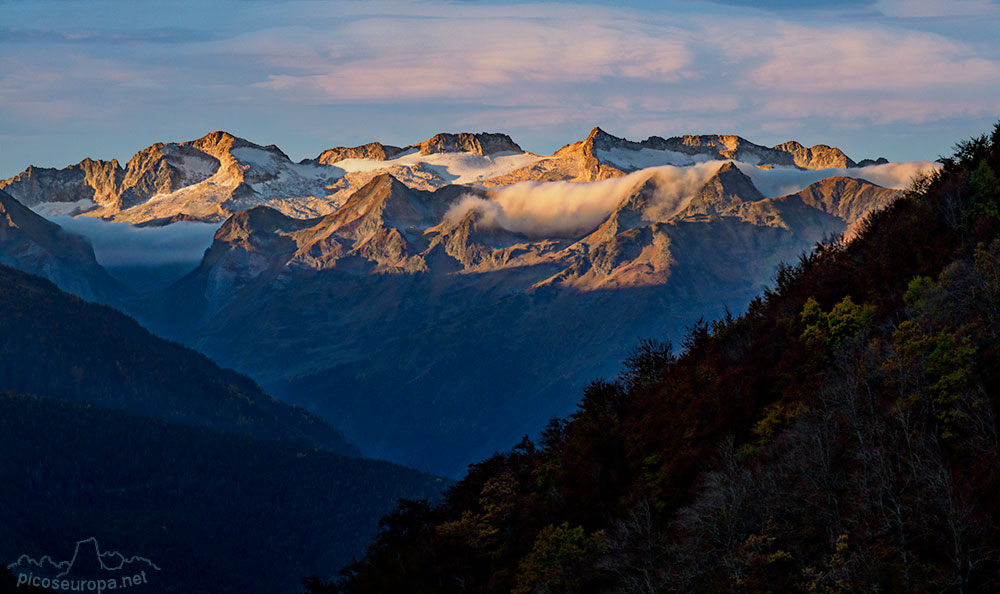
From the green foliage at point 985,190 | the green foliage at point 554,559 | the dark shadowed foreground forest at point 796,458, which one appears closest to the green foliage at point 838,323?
the dark shadowed foreground forest at point 796,458

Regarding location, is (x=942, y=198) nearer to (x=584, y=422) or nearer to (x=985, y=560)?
(x=584, y=422)

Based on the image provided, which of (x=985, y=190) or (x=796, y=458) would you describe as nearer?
(x=796, y=458)

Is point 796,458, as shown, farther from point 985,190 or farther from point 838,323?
point 985,190

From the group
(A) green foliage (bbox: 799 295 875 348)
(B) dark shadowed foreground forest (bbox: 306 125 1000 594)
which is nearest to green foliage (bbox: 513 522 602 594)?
(B) dark shadowed foreground forest (bbox: 306 125 1000 594)

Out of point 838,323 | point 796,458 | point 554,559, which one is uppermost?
point 838,323

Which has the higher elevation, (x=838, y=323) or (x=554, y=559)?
(x=838, y=323)

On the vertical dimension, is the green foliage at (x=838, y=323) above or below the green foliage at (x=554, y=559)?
above

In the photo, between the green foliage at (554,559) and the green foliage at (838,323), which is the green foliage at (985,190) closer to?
the green foliage at (838,323)

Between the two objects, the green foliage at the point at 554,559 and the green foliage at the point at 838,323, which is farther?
the green foliage at the point at 838,323

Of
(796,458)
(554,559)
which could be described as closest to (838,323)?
(796,458)

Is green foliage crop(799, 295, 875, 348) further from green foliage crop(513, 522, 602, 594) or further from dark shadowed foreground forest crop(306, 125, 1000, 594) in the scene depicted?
green foliage crop(513, 522, 602, 594)

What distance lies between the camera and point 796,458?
81.9 meters

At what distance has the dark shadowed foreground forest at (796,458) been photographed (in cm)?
7131

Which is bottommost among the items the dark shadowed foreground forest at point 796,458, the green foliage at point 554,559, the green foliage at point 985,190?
the green foliage at point 554,559
